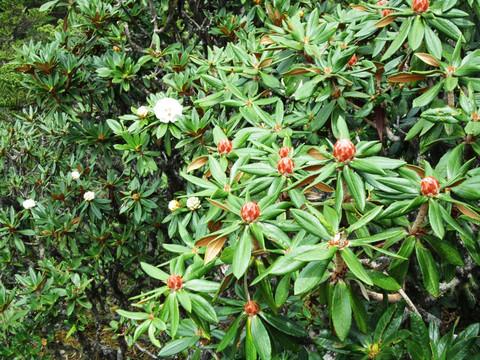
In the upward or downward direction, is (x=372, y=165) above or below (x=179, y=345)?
above

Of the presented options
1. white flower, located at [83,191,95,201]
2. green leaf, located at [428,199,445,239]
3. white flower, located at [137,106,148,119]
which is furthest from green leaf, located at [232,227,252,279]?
white flower, located at [83,191,95,201]

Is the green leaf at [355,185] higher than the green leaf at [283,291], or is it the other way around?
the green leaf at [355,185]

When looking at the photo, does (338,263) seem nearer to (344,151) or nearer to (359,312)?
(359,312)

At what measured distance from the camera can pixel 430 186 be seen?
1.03 meters

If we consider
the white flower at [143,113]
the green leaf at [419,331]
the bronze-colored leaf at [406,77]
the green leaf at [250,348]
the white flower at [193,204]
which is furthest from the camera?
the white flower at [143,113]

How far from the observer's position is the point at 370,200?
1322 millimetres

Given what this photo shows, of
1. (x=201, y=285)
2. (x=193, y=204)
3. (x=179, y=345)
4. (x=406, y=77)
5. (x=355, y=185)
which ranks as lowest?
(x=179, y=345)

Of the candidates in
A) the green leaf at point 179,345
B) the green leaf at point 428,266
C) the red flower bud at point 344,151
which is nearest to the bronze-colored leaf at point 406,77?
the red flower bud at point 344,151

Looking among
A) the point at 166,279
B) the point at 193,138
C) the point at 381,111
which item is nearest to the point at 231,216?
the point at 166,279

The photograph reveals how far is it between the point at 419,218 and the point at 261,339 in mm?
565

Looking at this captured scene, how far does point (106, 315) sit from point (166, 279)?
2456 mm

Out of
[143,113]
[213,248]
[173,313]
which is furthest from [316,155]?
[143,113]

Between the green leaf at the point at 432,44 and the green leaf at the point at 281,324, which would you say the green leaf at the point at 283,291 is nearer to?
the green leaf at the point at 281,324

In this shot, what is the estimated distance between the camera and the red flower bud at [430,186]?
1.03m
